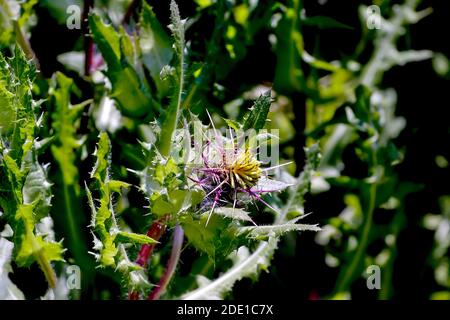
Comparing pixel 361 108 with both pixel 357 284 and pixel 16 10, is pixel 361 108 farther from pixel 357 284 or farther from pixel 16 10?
pixel 16 10

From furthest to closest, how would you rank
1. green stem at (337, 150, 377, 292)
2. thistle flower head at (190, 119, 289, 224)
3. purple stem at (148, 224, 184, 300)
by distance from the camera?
green stem at (337, 150, 377, 292) → purple stem at (148, 224, 184, 300) → thistle flower head at (190, 119, 289, 224)

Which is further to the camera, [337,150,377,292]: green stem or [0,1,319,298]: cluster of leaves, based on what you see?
[337,150,377,292]: green stem

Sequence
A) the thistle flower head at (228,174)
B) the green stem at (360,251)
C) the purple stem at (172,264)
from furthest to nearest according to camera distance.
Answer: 1. the green stem at (360,251)
2. the purple stem at (172,264)
3. the thistle flower head at (228,174)

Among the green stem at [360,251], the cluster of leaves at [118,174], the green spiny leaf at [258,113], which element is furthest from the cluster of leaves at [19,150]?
the green stem at [360,251]

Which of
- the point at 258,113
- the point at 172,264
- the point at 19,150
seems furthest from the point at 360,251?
the point at 19,150

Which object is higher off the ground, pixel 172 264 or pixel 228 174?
pixel 228 174

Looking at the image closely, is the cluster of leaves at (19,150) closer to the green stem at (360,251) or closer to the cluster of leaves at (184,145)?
the cluster of leaves at (184,145)

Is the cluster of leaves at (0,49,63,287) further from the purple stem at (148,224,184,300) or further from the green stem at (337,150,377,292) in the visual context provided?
the green stem at (337,150,377,292)

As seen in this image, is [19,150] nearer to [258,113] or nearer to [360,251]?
[258,113]

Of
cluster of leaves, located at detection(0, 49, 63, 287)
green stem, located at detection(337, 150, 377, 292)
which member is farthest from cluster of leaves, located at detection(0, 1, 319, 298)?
green stem, located at detection(337, 150, 377, 292)
